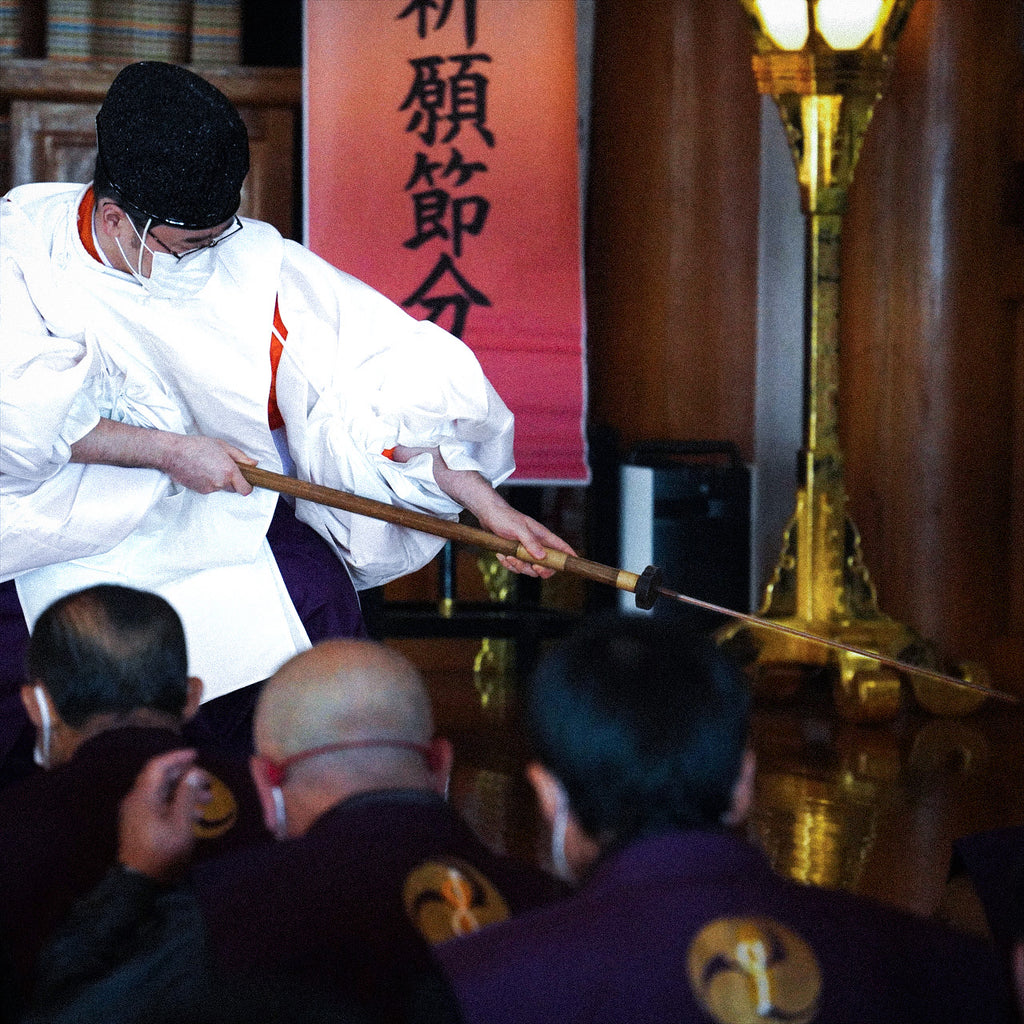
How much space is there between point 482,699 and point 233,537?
78.5 inches

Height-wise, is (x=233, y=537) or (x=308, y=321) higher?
(x=308, y=321)

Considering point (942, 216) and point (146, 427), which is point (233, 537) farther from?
point (942, 216)

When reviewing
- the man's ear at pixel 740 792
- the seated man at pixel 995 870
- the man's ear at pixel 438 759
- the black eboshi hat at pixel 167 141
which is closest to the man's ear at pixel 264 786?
the man's ear at pixel 438 759

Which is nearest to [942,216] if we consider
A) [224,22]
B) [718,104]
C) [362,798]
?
[718,104]

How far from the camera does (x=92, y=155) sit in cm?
446

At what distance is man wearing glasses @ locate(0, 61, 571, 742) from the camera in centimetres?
205

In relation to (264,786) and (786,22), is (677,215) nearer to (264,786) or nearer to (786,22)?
(786,22)

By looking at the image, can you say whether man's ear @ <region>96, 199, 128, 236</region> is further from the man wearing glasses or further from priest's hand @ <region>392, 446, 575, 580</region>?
priest's hand @ <region>392, 446, 575, 580</region>

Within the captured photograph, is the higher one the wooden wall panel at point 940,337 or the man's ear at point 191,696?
the wooden wall panel at point 940,337

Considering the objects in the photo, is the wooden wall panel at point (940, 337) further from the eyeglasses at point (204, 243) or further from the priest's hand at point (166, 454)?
the priest's hand at point (166, 454)

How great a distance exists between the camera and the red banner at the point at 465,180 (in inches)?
163

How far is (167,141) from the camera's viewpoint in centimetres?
202

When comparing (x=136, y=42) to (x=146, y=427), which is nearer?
(x=146, y=427)

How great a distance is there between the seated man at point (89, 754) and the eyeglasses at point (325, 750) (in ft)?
0.64
